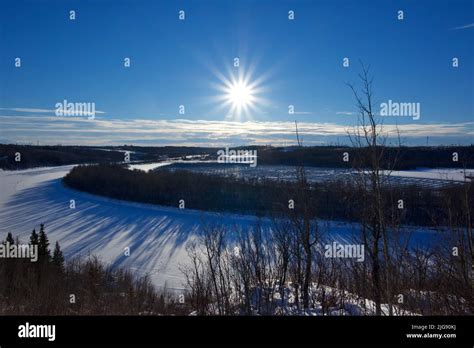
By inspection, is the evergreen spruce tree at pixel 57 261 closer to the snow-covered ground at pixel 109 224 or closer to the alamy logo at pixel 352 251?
the snow-covered ground at pixel 109 224

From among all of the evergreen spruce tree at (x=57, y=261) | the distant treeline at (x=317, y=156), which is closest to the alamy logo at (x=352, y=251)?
the distant treeline at (x=317, y=156)

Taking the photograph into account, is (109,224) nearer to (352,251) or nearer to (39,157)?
(39,157)

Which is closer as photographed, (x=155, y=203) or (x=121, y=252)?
(x=121, y=252)

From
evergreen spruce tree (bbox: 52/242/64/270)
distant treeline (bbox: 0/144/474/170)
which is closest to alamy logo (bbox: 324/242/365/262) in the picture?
distant treeline (bbox: 0/144/474/170)
